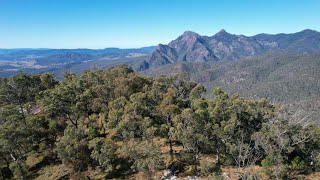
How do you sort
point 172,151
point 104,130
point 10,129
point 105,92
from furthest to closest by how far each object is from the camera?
point 105,92 → point 104,130 → point 172,151 → point 10,129

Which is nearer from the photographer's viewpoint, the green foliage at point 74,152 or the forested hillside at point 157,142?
the forested hillside at point 157,142

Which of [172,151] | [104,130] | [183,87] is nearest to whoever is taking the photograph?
[172,151]

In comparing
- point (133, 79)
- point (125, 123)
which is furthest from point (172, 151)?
point (133, 79)

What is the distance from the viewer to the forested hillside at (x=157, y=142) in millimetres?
52906

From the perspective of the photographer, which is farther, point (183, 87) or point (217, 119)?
point (183, 87)

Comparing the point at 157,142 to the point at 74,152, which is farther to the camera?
the point at 157,142

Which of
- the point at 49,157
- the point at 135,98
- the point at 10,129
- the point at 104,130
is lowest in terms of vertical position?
the point at 49,157

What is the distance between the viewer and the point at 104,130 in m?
69.1

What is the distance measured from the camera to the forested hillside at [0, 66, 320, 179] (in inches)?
2083

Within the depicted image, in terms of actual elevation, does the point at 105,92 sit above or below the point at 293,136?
above

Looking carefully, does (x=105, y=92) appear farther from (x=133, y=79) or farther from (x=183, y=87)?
(x=183, y=87)

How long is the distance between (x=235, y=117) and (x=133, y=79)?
107ft

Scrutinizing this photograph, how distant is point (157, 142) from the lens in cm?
6028

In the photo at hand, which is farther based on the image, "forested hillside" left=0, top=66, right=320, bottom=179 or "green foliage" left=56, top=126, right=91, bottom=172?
"green foliage" left=56, top=126, right=91, bottom=172
